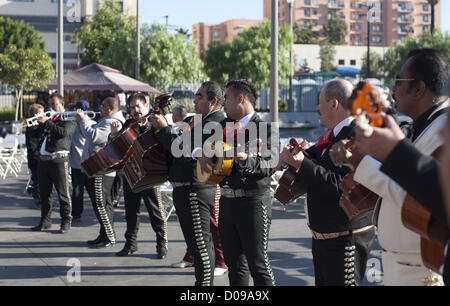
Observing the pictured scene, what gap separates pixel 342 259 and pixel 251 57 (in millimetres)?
31672

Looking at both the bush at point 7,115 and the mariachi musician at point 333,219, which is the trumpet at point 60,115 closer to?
the mariachi musician at point 333,219

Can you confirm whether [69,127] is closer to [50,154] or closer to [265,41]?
[50,154]

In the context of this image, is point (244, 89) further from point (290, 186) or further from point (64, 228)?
point (64, 228)

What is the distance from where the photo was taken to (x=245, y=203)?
4.68 metres

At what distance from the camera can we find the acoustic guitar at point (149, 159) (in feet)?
18.9

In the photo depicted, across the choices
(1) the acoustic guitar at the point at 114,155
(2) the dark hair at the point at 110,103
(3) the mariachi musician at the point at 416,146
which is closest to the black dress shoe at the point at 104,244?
(1) the acoustic guitar at the point at 114,155

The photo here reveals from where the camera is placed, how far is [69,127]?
9219mm

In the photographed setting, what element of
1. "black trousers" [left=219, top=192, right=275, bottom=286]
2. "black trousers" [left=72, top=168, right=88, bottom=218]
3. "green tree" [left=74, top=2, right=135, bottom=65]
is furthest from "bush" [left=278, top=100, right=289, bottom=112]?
"black trousers" [left=219, top=192, right=275, bottom=286]

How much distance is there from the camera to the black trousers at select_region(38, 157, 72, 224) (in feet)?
29.9

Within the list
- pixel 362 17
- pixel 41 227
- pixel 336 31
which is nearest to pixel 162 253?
pixel 41 227

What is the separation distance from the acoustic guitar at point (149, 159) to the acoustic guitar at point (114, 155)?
0.42 metres

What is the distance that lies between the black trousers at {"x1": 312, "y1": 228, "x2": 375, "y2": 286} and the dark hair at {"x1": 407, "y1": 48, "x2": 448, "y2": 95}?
132 cm
